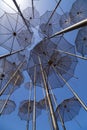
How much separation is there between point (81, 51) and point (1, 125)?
8854mm

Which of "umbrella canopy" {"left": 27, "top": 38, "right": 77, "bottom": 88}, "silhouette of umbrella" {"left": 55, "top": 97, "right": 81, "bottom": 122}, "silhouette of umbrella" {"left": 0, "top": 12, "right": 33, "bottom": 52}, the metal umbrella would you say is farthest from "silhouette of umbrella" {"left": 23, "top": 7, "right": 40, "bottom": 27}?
"silhouette of umbrella" {"left": 55, "top": 97, "right": 81, "bottom": 122}

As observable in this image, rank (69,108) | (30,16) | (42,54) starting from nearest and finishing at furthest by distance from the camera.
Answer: (42,54) → (69,108) → (30,16)

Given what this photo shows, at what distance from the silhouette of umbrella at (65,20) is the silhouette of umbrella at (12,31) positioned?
222 centimetres

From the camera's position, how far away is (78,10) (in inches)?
489

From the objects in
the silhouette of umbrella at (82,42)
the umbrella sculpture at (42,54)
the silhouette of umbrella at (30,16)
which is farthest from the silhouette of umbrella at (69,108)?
the silhouette of umbrella at (30,16)

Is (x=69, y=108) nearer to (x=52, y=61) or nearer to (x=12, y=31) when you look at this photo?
(x=52, y=61)

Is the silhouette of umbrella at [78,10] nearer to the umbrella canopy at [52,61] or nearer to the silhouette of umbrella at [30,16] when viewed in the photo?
the umbrella canopy at [52,61]

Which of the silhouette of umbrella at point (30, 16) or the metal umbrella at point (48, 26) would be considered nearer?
the metal umbrella at point (48, 26)

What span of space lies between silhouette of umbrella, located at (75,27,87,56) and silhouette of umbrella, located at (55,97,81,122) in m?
2.66

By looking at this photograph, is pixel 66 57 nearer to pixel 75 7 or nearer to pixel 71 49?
pixel 71 49

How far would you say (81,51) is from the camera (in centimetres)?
1214

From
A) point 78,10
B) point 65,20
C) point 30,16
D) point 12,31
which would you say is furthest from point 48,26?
point 12,31

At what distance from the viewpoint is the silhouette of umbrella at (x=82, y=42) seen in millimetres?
11758

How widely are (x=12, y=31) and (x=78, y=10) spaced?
3997 mm
